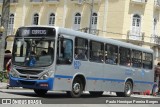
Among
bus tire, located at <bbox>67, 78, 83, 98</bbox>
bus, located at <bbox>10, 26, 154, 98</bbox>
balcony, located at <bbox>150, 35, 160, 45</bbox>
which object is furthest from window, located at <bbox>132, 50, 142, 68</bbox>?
balcony, located at <bbox>150, 35, 160, 45</bbox>

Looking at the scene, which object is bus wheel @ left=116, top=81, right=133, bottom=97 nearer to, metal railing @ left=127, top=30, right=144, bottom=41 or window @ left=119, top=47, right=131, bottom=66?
window @ left=119, top=47, right=131, bottom=66

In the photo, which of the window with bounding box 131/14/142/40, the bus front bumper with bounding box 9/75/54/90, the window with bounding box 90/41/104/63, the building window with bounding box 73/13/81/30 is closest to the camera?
the bus front bumper with bounding box 9/75/54/90

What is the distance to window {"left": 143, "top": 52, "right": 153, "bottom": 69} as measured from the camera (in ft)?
80.4

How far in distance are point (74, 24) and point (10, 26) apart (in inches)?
333

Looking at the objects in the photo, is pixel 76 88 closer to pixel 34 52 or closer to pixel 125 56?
pixel 34 52

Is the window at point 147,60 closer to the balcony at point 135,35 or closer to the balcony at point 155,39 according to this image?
the balcony at point 135,35

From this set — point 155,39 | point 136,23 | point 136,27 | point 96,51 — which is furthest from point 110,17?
point 96,51

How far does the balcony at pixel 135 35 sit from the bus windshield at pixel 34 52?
27.9m

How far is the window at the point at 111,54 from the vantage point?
67.8 feet

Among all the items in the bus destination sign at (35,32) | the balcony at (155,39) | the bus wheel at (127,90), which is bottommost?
the bus wheel at (127,90)

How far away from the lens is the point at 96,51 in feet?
65.1

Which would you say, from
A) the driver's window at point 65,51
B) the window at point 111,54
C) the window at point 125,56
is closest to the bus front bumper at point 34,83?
the driver's window at point 65,51

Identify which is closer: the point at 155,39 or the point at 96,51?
the point at 96,51

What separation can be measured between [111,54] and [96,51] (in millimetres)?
1408
